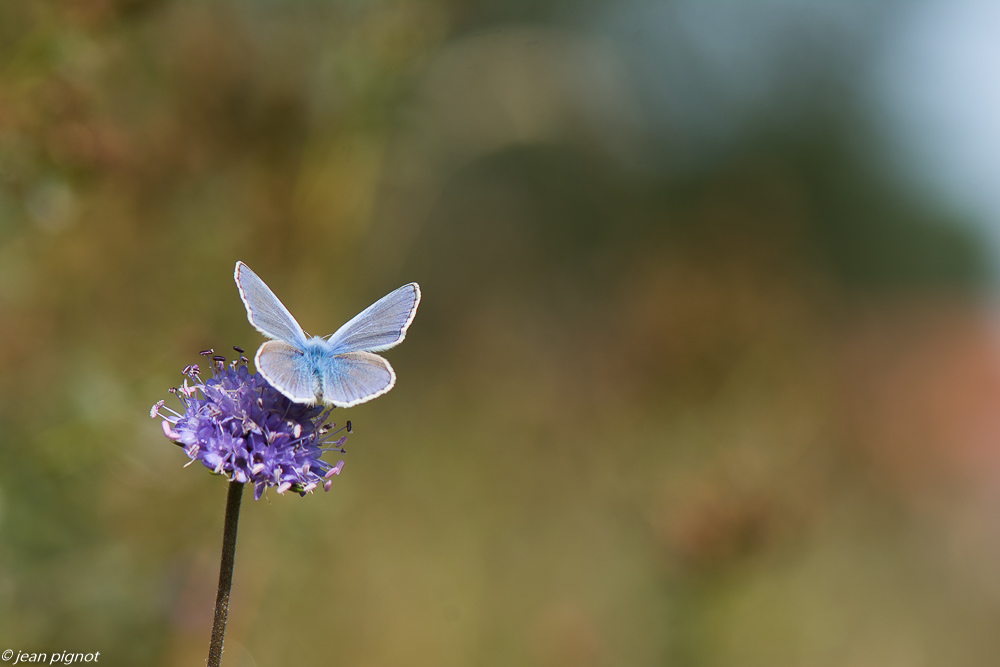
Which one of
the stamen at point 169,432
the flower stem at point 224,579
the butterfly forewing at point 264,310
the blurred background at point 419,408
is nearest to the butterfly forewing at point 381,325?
the butterfly forewing at point 264,310

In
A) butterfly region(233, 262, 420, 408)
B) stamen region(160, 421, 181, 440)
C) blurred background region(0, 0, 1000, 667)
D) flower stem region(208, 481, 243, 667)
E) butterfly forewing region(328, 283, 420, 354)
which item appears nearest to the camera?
flower stem region(208, 481, 243, 667)

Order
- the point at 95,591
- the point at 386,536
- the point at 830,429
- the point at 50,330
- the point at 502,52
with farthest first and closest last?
the point at 830,429
the point at 386,536
the point at 502,52
the point at 50,330
the point at 95,591

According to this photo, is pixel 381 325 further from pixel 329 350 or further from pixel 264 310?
pixel 264 310

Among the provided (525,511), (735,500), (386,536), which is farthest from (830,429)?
(386,536)

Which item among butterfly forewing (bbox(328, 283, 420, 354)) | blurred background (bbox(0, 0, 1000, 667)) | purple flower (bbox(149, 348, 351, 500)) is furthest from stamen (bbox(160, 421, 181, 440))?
Result: blurred background (bbox(0, 0, 1000, 667))

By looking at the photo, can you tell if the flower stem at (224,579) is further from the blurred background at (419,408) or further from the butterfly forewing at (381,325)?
the blurred background at (419,408)

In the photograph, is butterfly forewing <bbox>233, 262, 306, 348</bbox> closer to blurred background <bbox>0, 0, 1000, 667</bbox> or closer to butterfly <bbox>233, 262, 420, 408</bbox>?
butterfly <bbox>233, 262, 420, 408</bbox>

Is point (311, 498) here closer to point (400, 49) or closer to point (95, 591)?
point (95, 591)
